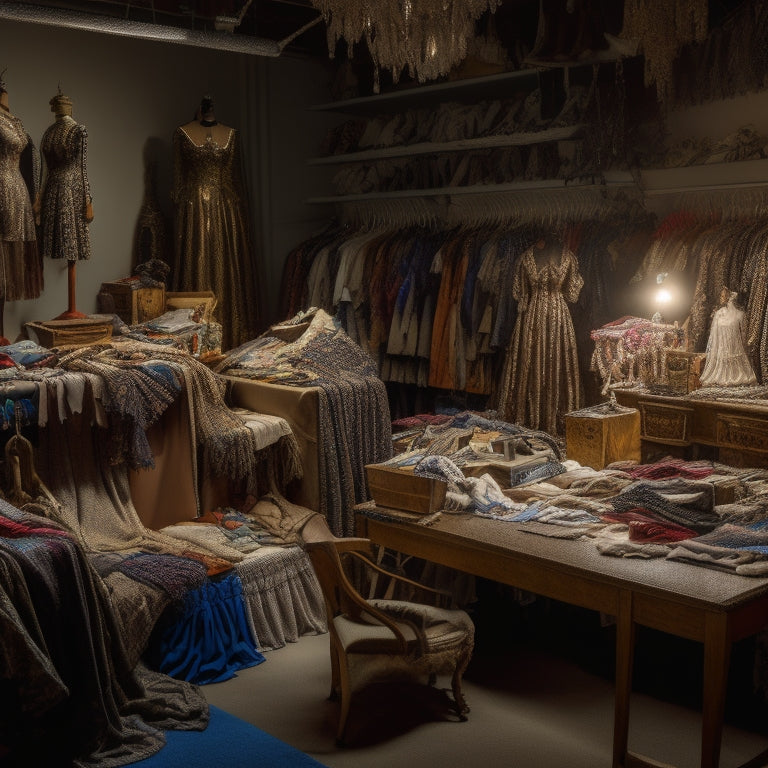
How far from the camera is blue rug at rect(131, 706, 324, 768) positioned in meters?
3.49

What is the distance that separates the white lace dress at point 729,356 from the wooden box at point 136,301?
3.11 metres

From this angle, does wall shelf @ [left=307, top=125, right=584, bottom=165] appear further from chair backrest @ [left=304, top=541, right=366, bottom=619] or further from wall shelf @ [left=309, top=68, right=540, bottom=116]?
chair backrest @ [left=304, top=541, right=366, bottom=619]

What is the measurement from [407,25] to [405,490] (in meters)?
1.82

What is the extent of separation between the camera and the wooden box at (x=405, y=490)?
3973mm

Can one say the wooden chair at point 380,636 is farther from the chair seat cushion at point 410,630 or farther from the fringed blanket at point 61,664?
the fringed blanket at point 61,664

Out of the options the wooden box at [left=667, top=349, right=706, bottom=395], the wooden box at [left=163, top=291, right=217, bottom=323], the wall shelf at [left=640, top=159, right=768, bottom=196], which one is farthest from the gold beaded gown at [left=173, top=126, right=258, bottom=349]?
the wooden box at [left=667, top=349, right=706, bottom=395]

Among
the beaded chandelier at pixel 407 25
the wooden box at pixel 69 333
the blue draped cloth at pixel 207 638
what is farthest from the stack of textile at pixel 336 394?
the beaded chandelier at pixel 407 25

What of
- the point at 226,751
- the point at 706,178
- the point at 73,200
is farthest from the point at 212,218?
the point at 226,751

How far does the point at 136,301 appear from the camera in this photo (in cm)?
602

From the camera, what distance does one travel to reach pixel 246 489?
17.0 ft

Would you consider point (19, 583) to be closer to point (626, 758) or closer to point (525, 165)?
point (626, 758)

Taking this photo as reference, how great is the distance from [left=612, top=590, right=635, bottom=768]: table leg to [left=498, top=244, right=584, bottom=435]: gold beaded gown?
2.66 metres

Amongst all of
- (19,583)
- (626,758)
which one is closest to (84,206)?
(19,583)

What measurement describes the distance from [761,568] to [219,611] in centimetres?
224
